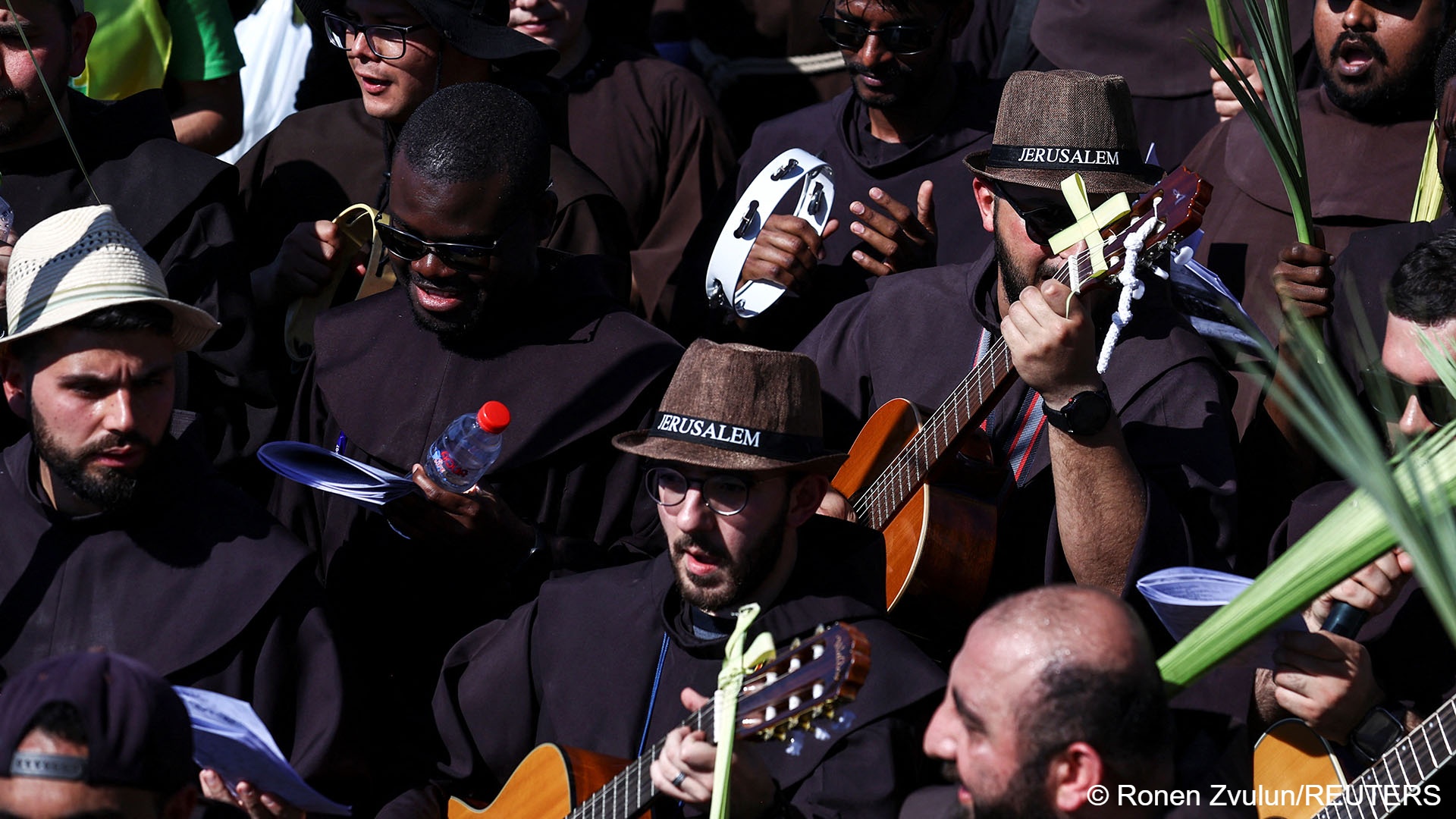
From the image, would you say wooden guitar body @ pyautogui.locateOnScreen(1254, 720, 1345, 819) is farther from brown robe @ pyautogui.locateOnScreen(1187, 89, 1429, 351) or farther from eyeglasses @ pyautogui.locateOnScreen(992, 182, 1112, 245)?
brown robe @ pyautogui.locateOnScreen(1187, 89, 1429, 351)

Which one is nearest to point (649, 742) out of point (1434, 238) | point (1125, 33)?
point (1434, 238)

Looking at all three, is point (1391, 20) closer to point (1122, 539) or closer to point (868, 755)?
point (1122, 539)

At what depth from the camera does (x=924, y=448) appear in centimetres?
489

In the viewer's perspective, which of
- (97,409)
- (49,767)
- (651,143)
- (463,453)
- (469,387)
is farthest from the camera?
(651,143)

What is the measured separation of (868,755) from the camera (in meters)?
4.07

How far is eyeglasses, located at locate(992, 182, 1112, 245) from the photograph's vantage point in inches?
189

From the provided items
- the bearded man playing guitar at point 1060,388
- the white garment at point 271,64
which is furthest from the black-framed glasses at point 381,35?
the bearded man playing guitar at point 1060,388

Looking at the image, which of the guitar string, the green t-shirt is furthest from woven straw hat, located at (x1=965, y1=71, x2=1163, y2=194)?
the green t-shirt

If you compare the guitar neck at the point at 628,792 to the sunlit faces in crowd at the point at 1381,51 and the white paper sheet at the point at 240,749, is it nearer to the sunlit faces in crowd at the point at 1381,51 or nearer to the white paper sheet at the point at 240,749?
the white paper sheet at the point at 240,749

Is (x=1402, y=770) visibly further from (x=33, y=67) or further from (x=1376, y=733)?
(x=33, y=67)

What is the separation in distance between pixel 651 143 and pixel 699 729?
12.5 feet

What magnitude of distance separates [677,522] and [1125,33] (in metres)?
3.58

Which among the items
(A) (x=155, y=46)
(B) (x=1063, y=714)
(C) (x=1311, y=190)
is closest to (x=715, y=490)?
(B) (x=1063, y=714)

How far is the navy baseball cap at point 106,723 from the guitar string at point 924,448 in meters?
2.12
